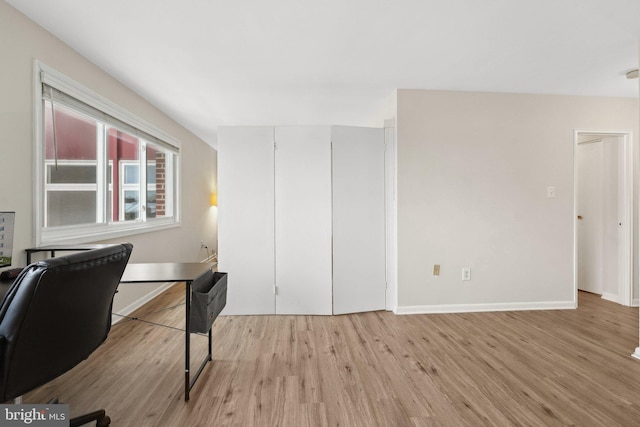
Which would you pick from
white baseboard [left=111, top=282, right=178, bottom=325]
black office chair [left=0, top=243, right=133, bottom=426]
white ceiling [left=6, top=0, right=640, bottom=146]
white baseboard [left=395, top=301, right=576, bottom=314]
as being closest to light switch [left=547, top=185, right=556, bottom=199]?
white ceiling [left=6, top=0, right=640, bottom=146]

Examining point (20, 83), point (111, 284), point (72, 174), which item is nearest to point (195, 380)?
point (111, 284)

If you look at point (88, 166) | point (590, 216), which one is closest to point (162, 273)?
point (88, 166)

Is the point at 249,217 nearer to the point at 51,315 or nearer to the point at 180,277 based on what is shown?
the point at 180,277

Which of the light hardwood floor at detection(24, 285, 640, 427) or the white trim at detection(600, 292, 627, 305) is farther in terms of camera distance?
the white trim at detection(600, 292, 627, 305)

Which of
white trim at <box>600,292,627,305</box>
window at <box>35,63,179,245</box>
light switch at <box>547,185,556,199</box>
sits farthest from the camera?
white trim at <box>600,292,627,305</box>

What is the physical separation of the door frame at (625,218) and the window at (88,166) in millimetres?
4934

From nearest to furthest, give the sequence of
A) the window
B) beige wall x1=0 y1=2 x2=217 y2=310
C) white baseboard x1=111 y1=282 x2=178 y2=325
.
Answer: beige wall x1=0 y1=2 x2=217 y2=310 → the window → white baseboard x1=111 y1=282 x2=178 y2=325

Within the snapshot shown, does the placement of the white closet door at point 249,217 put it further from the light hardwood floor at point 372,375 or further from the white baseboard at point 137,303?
the white baseboard at point 137,303

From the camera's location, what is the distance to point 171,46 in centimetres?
233

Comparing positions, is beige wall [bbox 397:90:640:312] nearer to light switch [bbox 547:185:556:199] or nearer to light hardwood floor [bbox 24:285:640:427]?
light switch [bbox 547:185:556:199]

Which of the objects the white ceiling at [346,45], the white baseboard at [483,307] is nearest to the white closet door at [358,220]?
the white baseboard at [483,307]

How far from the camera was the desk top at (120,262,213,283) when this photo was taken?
5.58ft

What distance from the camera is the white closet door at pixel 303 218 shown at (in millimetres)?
3096

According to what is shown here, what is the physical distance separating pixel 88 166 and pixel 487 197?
408 centimetres
